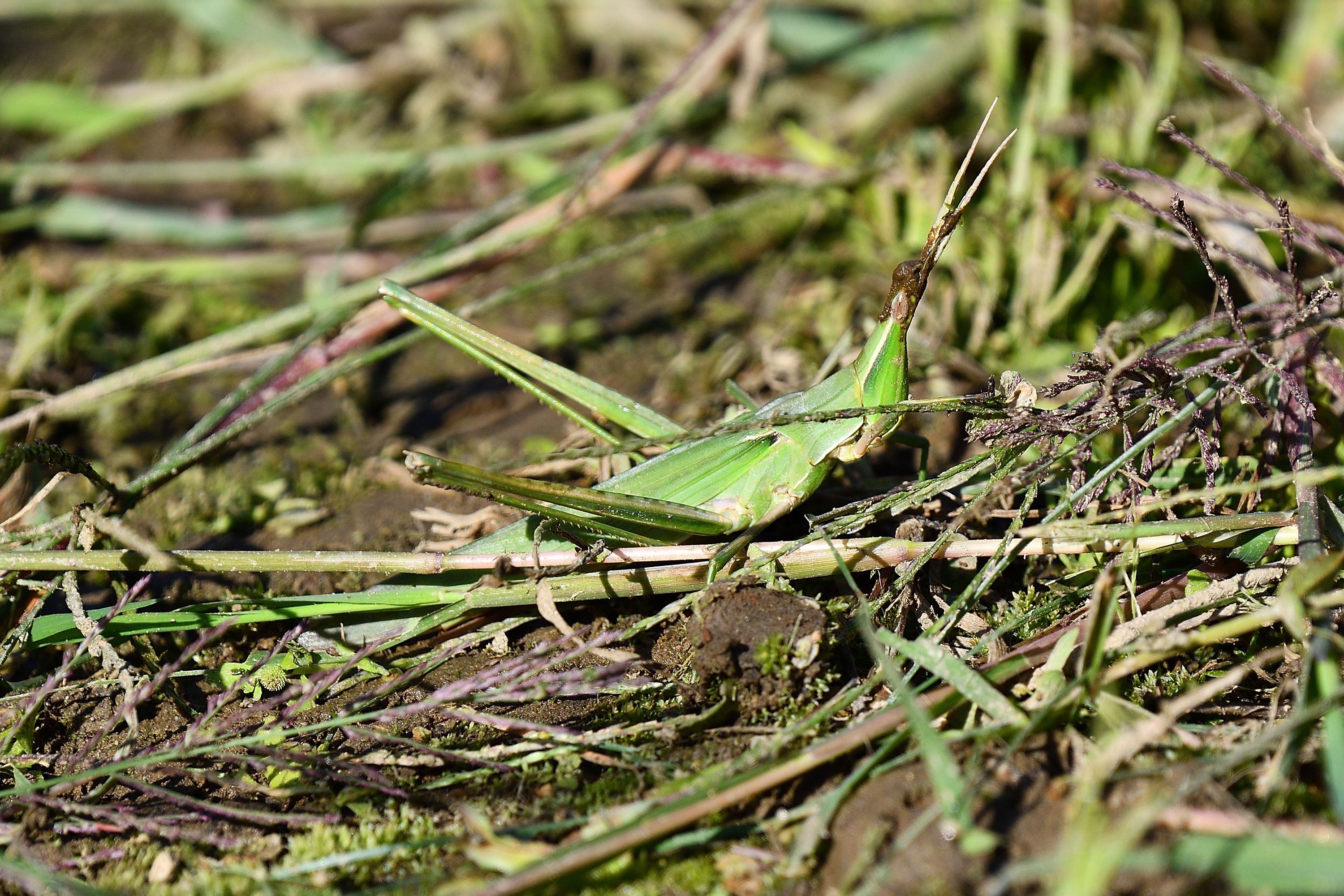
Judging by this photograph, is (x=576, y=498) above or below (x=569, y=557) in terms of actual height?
above

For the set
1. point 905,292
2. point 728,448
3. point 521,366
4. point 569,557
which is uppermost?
point 905,292

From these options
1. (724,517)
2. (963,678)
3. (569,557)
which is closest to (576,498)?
(569,557)

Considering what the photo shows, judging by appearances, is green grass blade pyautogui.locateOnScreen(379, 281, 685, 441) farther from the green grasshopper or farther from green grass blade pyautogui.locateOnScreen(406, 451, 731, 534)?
green grass blade pyautogui.locateOnScreen(406, 451, 731, 534)

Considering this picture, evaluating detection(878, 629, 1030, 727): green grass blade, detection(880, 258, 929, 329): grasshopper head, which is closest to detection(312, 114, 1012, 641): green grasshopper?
detection(880, 258, 929, 329): grasshopper head

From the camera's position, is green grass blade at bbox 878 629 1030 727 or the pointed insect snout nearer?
green grass blade at bbox 878 629 1030 727

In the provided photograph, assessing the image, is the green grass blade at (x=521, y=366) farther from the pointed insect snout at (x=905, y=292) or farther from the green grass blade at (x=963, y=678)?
the green grass blade at (x=963, y=678)

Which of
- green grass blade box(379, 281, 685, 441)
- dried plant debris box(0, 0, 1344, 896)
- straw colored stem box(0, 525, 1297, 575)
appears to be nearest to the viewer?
dried plant debris box(0, 0, 1344, 896)

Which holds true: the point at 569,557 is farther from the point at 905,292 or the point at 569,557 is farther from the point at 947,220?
the point at 947,220

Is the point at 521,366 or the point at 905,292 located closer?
the point at 905,292
